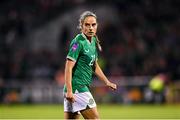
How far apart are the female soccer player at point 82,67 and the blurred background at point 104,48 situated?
48.1 ft

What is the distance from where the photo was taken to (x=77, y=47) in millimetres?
8688

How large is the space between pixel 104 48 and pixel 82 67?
1794 cm

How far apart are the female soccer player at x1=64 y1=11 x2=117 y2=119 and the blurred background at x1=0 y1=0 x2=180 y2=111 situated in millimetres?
14668

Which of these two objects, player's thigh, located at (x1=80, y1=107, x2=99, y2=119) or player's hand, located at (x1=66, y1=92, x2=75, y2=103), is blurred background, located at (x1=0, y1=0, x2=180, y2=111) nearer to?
player's thigh, located at (x1=80, y1=107, x2=99, y2=119)

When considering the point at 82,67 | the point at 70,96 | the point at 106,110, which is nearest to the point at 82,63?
the point at 82,67

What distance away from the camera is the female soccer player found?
8688mm

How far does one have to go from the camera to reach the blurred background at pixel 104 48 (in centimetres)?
2430

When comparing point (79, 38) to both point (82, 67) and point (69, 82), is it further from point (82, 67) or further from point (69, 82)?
point (69, 82)

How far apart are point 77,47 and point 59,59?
1828 cm

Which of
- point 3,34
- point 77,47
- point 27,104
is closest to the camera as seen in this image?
point 77,47

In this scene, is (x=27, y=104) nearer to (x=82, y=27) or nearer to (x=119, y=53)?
(x=119, y=53)

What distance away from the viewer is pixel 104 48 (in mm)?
26750

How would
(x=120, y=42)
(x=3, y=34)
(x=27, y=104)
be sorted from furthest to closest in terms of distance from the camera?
(x=3, y=34)
(x=120, y=42)
(x=27, y=104)

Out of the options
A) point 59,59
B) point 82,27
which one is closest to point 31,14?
point 59,59
